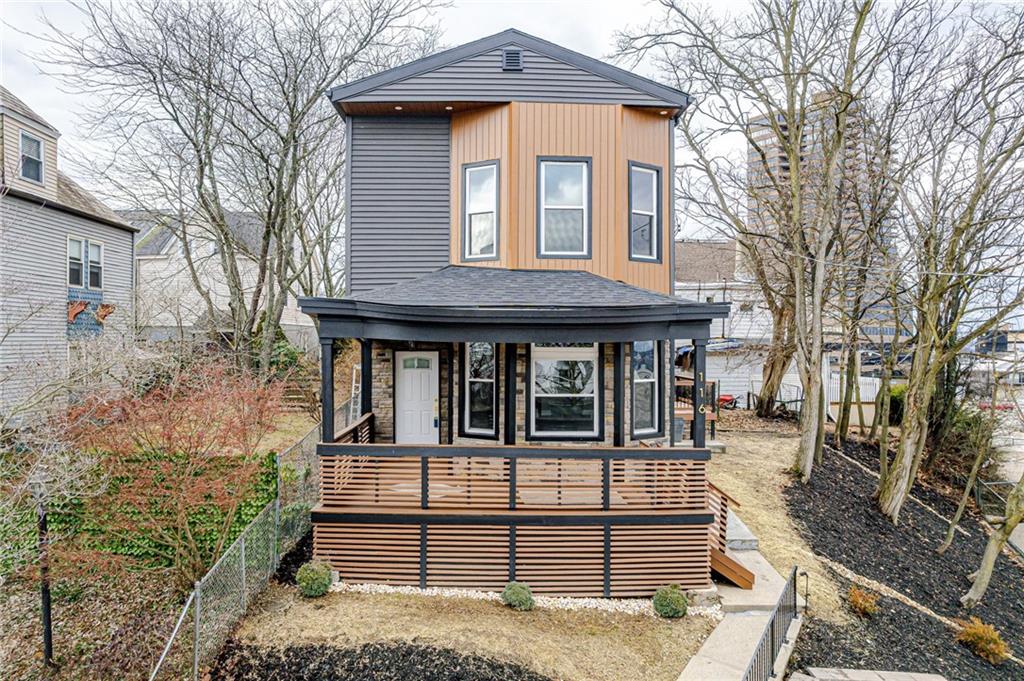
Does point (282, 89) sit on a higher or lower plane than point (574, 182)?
higher

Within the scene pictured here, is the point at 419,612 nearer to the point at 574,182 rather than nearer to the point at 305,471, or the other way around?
the point at 305,471

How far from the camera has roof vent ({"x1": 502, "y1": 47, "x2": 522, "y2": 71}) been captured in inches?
367

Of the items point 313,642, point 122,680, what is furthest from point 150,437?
point 313,642

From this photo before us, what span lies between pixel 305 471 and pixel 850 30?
47.6 feet

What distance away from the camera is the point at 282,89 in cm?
1540

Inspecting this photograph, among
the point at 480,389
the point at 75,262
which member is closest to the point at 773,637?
the point at 480,389

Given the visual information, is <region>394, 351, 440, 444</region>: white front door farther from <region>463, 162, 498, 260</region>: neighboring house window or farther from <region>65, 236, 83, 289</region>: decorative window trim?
<region>65, 236, 83, 289</region>: decorative window trim

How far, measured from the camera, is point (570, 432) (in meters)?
8.79

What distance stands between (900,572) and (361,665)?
979cm

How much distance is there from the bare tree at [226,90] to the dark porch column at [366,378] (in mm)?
8373

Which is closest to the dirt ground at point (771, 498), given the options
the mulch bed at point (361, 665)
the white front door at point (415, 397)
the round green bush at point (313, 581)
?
the mulch bed at point (361, 665)

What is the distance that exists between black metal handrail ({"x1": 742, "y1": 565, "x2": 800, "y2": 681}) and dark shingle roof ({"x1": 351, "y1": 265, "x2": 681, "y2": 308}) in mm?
3822

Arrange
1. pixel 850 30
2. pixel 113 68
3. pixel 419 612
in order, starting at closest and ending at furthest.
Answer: pixel 419 612 → pixel 850 30 → pixel 113 68

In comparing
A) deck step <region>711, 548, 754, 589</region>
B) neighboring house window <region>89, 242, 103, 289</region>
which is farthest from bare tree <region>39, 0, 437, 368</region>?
deck step <region>711, 548, 754, 589</region>
